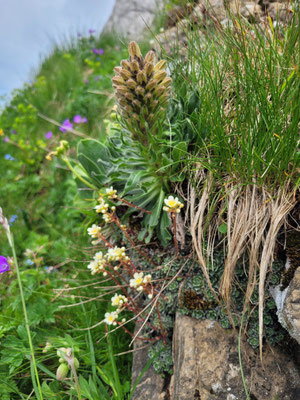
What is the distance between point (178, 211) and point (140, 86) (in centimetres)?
73

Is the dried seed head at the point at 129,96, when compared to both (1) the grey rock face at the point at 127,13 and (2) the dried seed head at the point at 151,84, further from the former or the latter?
(1) the grey rock face at the point at 127,13

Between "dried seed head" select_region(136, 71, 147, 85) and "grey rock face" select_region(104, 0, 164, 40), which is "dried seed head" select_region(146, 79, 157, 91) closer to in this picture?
"dried seed head" select_region(136, 71, 147, 85)

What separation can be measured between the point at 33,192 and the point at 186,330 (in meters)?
3.39

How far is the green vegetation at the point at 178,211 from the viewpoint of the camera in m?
1.79

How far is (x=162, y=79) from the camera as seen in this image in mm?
1945

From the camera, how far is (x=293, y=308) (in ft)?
5.07

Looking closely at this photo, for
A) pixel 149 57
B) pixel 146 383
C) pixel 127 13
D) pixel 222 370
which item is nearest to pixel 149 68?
pixel 149 57

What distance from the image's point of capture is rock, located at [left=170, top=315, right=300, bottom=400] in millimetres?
1683

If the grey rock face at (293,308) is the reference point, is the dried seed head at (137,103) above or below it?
above

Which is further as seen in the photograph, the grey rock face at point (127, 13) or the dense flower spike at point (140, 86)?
the grey rock face at point (127, 13)

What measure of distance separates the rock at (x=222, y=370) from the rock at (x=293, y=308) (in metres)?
0.28

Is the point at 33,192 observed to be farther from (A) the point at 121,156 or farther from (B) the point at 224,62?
(B) the point at 224,62

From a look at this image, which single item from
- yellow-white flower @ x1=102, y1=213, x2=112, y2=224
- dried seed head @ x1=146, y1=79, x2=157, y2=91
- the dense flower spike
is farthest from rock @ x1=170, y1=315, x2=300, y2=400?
dried seed head @ x1=146, y1=79, x2=157, y2=91

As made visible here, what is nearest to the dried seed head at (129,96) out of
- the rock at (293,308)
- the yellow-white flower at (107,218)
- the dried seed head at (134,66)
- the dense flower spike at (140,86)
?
the dense flower spike at (140,86)
